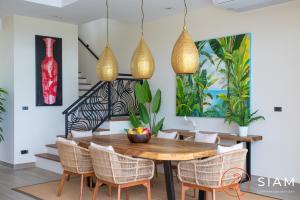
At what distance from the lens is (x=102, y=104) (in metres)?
7.45

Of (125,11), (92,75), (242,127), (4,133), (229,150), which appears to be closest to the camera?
(229,150)

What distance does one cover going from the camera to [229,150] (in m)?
3.81

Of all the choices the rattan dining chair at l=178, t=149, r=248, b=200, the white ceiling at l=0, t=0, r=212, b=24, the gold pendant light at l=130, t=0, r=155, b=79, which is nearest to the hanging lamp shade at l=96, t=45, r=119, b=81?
the gold pendant light at l=130, t=0, r=155, b=79

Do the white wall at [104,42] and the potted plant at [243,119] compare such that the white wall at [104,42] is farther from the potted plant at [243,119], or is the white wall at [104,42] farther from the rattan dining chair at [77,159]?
the rattan dining chair at [77,159]

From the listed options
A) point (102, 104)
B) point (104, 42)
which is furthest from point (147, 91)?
point (104, 42)

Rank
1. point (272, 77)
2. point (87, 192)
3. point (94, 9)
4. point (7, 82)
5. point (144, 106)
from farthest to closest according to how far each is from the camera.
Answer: point (144, 106)
point (7, 82)
point (94, 9)
point (272, 77)
point (87, 192)

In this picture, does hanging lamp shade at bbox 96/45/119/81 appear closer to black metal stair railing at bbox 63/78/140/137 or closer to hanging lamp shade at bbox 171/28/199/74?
hanging lamp shade at bbox 171/28/199/74

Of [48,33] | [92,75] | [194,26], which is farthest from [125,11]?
[92,75]

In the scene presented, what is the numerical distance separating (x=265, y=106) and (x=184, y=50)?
7.94ft

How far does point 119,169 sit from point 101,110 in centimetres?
355

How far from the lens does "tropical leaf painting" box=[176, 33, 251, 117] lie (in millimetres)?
5883

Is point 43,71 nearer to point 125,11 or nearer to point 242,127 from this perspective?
point 125,11

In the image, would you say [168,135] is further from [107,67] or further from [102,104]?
[102,104]

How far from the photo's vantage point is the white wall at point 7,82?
6.86m
